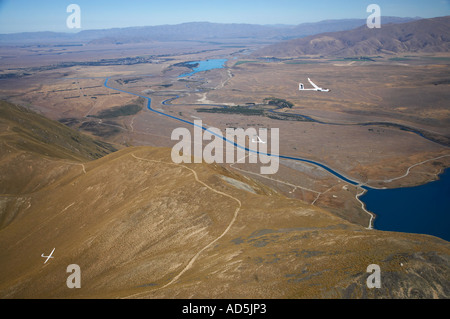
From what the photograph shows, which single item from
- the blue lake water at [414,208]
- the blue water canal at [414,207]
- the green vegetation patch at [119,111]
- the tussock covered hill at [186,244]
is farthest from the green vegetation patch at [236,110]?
the tussock covered hill at [186,244]

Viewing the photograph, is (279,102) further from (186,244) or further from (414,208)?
(186,244)

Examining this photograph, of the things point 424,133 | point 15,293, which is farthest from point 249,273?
point 424,133

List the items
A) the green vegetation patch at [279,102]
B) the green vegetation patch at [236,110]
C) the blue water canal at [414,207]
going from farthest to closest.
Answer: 1. the green vegetation patch at [279,102]
2. the green vegetation patch at [236,110]
3. the blue water canal at [414,207]

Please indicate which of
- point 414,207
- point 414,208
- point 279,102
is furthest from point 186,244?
point 279,102

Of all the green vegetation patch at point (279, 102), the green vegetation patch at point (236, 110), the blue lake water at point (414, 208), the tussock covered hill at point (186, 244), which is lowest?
the blue lake water at point (414, 208)

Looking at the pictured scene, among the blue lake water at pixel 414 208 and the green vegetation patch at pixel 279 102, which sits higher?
the green vegetation patch at pixel 279 102

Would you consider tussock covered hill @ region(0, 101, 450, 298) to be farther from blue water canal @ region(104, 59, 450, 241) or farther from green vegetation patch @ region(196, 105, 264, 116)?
green vegetation patch @ region(196, 105, 264, 116)

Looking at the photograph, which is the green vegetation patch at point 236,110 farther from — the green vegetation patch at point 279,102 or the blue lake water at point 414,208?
the blue lake water at point 414,208

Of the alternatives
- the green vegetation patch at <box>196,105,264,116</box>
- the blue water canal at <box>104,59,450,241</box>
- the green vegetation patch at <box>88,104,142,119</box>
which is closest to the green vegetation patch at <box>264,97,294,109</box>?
the green vegetation patch at <box>196,105,264,116</box>
